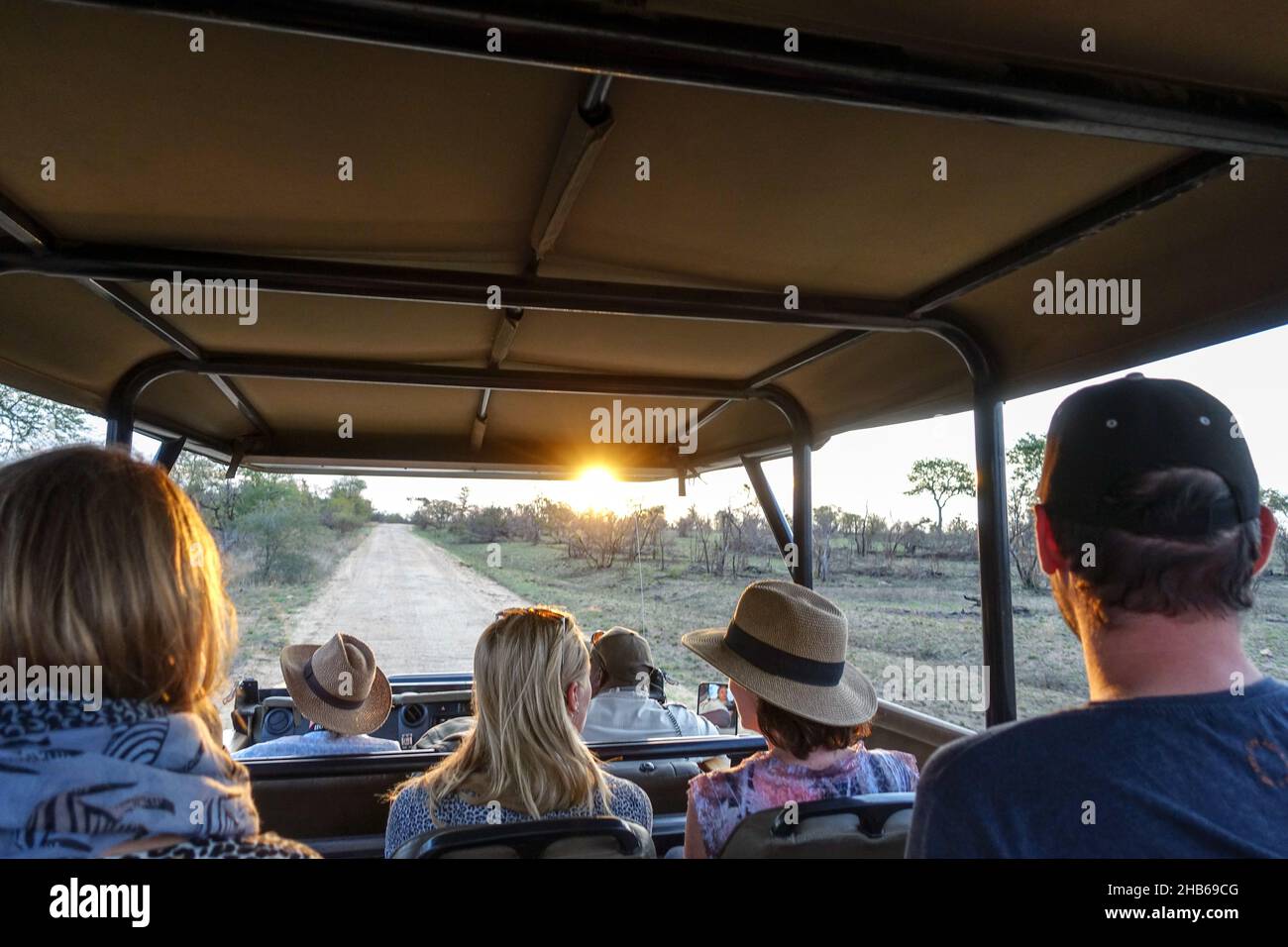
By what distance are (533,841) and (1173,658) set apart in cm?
98

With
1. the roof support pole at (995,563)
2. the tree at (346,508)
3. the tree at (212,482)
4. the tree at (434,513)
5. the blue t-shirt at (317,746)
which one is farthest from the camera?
the tree at (346,508)

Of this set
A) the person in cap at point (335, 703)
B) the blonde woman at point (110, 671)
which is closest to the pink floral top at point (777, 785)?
the blonde woman at point (110, 671)

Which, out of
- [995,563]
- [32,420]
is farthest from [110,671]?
[32,420]

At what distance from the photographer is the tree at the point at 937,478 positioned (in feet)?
13.6

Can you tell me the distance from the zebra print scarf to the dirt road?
7243mm

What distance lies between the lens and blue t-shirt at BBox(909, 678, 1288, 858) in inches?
32.6

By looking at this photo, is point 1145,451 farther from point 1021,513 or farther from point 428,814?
point 1021,513

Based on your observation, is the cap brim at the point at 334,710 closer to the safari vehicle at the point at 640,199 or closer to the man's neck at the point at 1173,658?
the safari vehicle at the point at 640,199

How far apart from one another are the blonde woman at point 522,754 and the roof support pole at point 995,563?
1184 mm

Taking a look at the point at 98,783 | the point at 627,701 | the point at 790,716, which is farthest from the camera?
the point at 627,701

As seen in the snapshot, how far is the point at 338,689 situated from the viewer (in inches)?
112

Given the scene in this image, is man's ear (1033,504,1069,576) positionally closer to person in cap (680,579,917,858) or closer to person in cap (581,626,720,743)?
person in cap (680,579,917,858)
